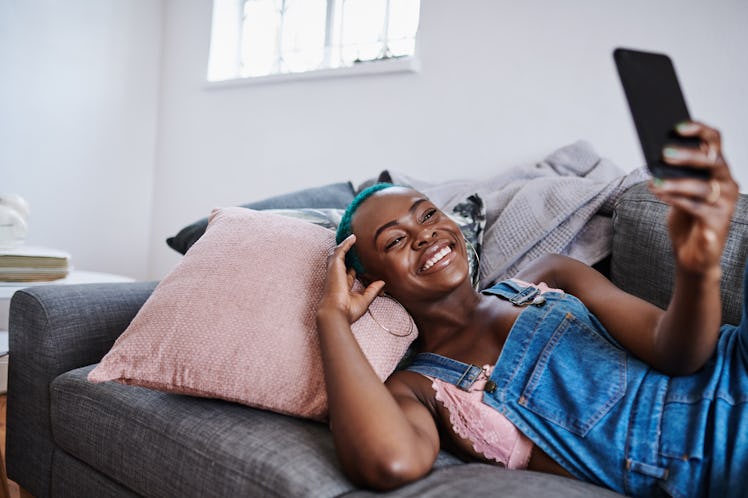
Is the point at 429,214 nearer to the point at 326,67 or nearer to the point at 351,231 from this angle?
the point at 351,231

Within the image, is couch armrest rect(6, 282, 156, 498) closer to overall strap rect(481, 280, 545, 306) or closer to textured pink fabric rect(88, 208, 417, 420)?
textured pink fabric rect(88, 208, 417, 420)

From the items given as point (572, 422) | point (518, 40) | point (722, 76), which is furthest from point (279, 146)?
point (572, 422)

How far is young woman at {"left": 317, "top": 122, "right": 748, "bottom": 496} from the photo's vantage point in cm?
82

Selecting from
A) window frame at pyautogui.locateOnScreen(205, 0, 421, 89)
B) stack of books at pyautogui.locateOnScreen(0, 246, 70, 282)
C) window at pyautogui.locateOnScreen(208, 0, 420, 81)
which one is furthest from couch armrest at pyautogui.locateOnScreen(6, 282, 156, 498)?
Answer: window at pyautogui.locateOnScreen(208, 0, 420, 81)

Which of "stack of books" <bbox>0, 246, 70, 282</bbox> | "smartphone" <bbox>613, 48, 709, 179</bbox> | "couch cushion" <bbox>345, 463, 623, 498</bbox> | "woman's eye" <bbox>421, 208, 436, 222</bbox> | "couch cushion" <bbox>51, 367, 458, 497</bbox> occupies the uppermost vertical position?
"smartphone" <bbox>613, 48, 709, 179</bbox>

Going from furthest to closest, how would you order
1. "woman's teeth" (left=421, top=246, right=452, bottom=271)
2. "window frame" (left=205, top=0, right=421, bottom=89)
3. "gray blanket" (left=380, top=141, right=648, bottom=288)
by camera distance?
"window frame" (left=205, top=0, right=421, bottom=89), "gray blanket" (left=380, top=141, right=648, bottom=288), "woman's teeth" (left=421, top=246, right=452, bottom=271)

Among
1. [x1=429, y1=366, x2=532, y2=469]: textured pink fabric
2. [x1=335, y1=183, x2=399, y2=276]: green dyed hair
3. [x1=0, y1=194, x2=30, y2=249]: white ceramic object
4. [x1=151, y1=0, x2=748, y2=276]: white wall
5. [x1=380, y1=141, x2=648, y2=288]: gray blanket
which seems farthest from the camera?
[x1=0, y1=194, x2=30, y2=249]: white ceramic object

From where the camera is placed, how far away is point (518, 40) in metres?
1.97

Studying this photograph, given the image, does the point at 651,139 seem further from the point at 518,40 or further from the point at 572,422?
the point at 518,40

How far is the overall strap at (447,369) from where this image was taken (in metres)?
1.06

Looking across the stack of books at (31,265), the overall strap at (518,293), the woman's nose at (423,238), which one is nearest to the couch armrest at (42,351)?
the stack of books at (31,265)

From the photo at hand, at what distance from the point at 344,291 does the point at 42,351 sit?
0.76 m

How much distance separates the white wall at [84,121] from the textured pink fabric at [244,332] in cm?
205

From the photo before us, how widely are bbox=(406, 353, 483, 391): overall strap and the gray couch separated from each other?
0.14m
